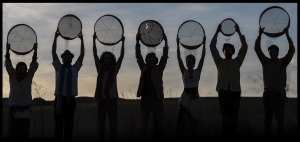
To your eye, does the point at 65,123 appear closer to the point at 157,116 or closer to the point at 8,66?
the point at 157,116

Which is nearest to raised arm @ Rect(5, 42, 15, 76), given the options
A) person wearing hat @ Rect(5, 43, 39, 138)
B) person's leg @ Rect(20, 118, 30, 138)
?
person wearing hat @ Rect(5, 43, 39, 138)

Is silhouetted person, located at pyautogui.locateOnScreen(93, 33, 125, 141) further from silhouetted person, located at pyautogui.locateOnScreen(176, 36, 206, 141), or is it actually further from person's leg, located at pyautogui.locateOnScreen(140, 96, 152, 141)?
silhouetted person, located at pyautogui.locateOnScreen(176, 36, 206, 141)

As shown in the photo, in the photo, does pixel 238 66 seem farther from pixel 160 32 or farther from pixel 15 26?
pixel 15 26

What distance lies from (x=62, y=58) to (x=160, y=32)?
237cm

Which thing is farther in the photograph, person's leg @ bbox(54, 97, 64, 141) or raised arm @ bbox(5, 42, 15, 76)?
raised arm @ bbox(5, 42, 15, 76)

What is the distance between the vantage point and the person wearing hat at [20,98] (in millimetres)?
12148

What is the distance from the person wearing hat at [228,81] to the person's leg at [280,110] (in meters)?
0.85

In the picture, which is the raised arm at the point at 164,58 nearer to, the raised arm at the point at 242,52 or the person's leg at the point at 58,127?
the raised arm at the point at 242,52

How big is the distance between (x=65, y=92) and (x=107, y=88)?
2.97ft

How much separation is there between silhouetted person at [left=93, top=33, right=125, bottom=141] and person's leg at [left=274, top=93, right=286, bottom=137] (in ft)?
11.6

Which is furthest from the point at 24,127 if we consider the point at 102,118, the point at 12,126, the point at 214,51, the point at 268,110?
the point at 268,110

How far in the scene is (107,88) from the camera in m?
11.7

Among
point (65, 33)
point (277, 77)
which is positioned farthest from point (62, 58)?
point (277, 77)

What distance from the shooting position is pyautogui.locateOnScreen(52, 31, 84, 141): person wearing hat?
11391 mm
